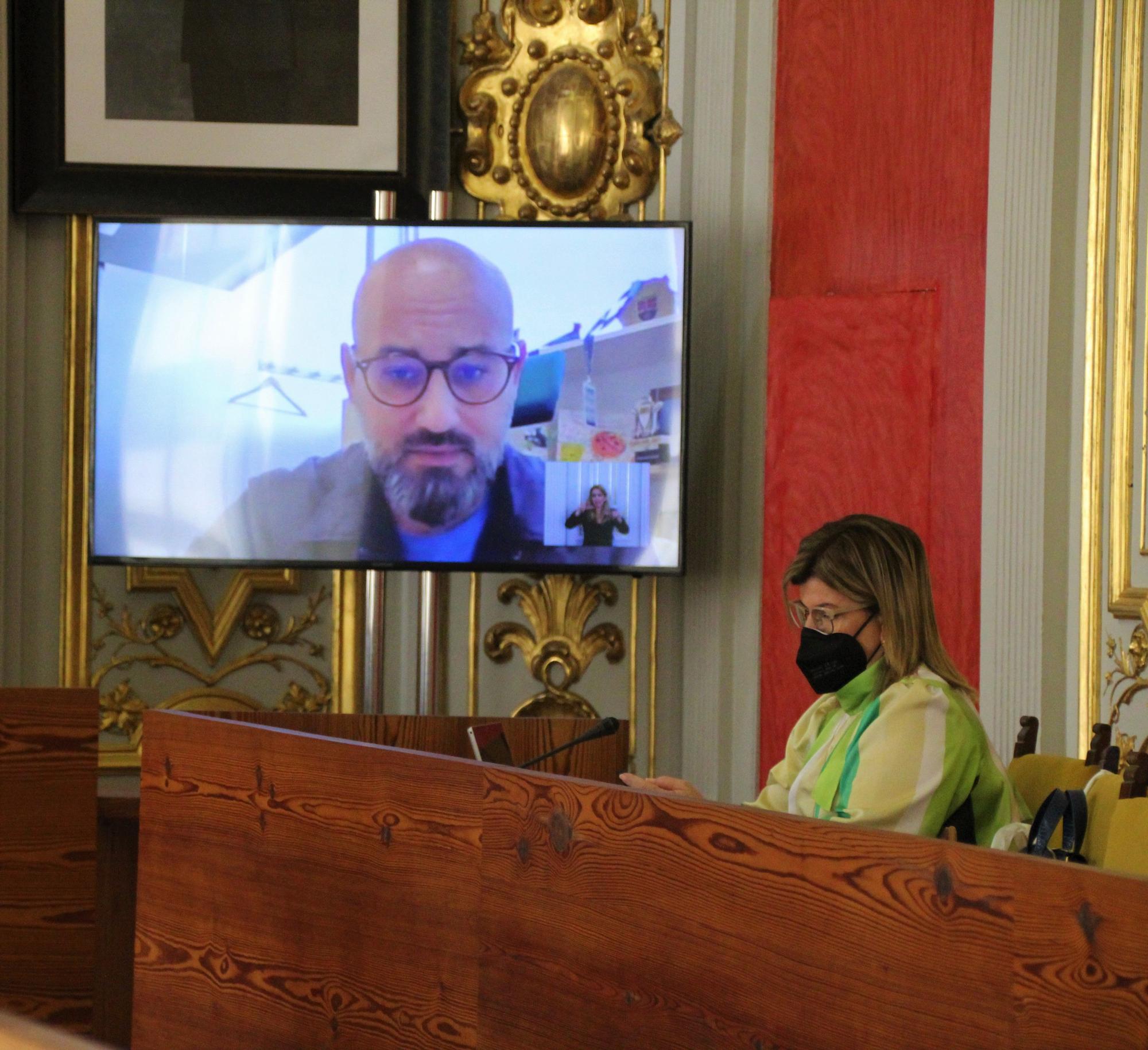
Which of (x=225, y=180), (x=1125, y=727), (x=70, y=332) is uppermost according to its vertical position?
(x=225, y=180)

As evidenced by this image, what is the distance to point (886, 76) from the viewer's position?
372 centimetres

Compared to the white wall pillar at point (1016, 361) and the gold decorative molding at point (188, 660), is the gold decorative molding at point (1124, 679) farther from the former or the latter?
the gold decorative molding at point (188, 660)

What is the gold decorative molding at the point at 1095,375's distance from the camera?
2928 mm

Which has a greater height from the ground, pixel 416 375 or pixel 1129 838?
pixel 416 375

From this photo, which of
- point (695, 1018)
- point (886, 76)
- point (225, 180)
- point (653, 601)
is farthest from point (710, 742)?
point (695, 1018)

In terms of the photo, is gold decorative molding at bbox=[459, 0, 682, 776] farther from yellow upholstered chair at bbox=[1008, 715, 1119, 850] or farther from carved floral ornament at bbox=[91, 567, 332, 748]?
yellow upholstered chair at bbox=[1008, 715, 1119, 850]

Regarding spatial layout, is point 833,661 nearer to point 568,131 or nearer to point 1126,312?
point 1126,312

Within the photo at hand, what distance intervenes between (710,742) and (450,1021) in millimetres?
2449

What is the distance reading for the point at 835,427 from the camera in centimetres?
381

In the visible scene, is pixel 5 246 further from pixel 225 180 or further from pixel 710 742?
pixel 710 742

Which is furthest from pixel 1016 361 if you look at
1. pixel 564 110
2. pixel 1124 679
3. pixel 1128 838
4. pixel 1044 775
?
pixel 1128 838

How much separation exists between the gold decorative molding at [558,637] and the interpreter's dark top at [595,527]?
0.29 m

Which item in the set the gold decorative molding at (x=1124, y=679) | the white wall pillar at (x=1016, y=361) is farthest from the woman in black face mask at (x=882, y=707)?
the white wall pillar at (x=1016, y=361)

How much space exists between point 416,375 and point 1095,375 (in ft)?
5.80
